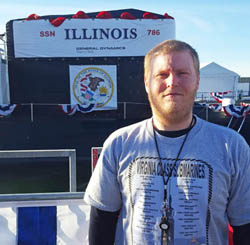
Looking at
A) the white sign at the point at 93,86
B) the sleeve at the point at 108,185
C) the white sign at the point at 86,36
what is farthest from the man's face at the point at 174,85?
the white sign at the point at 86,36

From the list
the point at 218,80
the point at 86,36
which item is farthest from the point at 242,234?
the point at 218,80

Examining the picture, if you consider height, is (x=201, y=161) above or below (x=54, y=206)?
above

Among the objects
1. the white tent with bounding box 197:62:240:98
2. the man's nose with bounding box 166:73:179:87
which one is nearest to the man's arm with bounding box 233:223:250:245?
the man's nose with bounding box 166:73:179:87

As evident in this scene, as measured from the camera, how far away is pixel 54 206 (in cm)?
217

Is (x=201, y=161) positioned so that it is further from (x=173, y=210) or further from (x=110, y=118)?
(x=110, y=118)

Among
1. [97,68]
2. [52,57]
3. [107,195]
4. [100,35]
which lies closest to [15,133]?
[52,57]

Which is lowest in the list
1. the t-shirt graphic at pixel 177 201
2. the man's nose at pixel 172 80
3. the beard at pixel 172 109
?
the t-shirt graphic at pixel 177 201

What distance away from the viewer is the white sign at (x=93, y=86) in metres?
9.52

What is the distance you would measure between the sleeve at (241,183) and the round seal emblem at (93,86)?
27.8ft

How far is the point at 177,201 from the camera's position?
4.37ft

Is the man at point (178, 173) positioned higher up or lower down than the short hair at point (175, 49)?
lower down

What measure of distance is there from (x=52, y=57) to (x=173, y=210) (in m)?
9.16

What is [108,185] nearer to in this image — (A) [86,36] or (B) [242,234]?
(B) [242,234]

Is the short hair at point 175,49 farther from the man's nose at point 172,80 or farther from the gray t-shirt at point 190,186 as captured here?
the gray t-shirt at point 190,186
